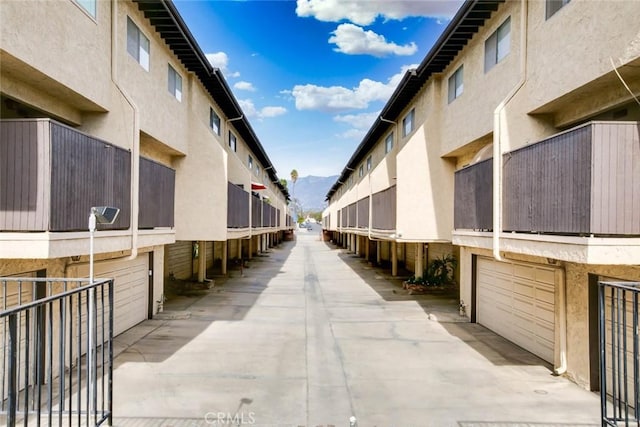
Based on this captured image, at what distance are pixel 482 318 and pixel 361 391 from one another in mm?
6563

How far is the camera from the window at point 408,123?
17.8 meters

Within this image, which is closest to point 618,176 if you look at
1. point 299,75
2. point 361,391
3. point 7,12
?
point 361,391

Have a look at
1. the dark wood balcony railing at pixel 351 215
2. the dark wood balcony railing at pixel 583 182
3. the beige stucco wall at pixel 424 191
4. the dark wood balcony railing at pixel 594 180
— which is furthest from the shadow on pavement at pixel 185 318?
the dark wood balcony railing at pixel 594 180

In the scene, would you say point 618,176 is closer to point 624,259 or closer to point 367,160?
point 624,259

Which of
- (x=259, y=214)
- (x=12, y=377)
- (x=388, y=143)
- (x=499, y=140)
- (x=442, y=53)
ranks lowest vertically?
(x=12, y=377)

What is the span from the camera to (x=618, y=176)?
6.14 m

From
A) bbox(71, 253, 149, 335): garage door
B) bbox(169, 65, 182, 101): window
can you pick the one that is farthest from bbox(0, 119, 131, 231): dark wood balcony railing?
bbox(169, 65, 182, 101): window

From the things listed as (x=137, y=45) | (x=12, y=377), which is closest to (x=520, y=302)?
(x=12, y=377)

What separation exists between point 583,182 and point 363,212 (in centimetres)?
1645

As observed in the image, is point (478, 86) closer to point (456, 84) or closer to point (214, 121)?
point (456, 84)

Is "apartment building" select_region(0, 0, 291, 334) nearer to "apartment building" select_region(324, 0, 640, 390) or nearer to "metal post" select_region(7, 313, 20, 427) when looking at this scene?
"metal post" select_region(7, 313, 20, 427)

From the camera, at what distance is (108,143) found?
26.6 ft

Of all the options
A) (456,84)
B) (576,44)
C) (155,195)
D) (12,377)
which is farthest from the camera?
(456,84)

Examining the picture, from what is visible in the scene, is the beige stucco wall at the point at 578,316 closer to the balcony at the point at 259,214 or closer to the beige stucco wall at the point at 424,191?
the beige stucco wall at the point at 424,191
